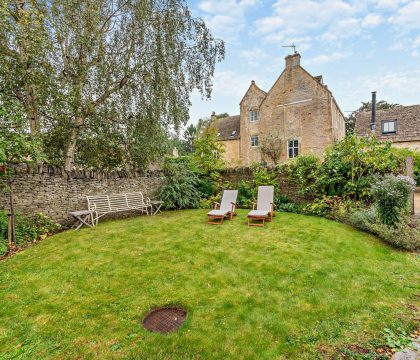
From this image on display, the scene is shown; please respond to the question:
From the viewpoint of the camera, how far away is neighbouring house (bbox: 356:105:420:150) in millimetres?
16188

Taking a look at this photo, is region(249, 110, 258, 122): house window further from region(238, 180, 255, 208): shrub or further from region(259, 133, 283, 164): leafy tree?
region(238, 180, 255, 208): shrub

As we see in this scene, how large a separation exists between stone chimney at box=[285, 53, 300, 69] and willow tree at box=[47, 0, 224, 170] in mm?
11559

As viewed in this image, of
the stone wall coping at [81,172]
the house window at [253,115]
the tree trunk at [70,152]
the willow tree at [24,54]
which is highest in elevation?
the house window at [253,115]

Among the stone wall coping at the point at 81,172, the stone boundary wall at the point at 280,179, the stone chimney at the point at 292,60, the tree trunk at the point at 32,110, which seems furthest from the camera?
the stone chimney at the point at 292,60

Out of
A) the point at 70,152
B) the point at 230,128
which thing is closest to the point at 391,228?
the point at 70,152

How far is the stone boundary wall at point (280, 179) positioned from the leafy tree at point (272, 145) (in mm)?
8314

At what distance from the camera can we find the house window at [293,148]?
1820cm

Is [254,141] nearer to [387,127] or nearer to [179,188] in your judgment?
[387,127]

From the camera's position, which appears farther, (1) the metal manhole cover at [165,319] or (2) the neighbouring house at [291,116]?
(2) the neighbouring house at [291,116]

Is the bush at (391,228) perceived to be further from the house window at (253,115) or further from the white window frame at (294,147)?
the house window at (253,115)

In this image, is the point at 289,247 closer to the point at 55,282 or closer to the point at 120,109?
the point at 55,282

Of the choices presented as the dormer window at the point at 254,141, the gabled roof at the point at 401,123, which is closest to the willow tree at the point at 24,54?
the dormer window at the point at 254,141

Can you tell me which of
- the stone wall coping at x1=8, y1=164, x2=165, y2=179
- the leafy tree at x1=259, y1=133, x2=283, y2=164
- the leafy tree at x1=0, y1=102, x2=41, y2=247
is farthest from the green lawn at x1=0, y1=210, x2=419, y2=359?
the leafy tree at x1=259, y1=133, x2=283, y2=164

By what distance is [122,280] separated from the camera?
4.04 m
